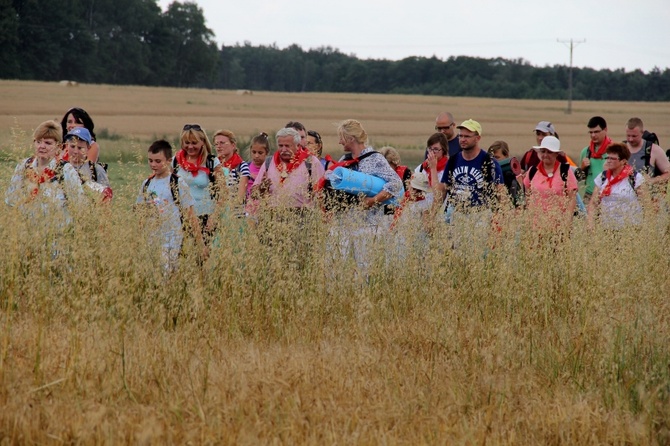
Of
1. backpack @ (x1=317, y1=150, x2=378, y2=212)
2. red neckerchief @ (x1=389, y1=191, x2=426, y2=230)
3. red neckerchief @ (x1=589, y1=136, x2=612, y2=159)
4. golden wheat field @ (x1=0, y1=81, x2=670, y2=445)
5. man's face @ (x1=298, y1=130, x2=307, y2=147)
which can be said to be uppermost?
man's face @ (x1=298, y1=130, x2=307, y2=147)

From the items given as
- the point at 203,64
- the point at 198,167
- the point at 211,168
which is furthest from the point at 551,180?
the point at 203,64

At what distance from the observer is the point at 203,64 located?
9044 cm

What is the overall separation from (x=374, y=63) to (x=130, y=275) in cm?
10703

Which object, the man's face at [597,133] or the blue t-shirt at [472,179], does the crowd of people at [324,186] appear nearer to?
the blue t-shirt at [472,179]

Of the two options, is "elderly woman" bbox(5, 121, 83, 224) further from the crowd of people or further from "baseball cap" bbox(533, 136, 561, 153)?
"baseball cap" bbox(533, 136, 561, 153)

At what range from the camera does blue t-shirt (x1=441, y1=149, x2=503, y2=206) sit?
835 centimetres

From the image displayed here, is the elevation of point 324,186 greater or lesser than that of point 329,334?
greater

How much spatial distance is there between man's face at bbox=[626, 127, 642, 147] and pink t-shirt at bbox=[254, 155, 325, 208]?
459 centimetres

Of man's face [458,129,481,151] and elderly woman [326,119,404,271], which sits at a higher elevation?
man's face [458,129,481,151]

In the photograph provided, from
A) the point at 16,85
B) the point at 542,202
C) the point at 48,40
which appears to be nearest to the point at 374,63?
the point at 48,40

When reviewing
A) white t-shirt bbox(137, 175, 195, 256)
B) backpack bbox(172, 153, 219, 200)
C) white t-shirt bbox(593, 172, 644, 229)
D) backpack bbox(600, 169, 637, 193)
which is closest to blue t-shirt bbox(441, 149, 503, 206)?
white t-shirt bbox(593, 172, 644, 229)

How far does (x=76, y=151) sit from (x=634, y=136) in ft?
22.4

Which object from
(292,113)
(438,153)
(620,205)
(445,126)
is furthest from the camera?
(292,113)

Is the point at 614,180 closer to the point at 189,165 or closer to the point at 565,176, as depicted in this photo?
the point at 565,176
